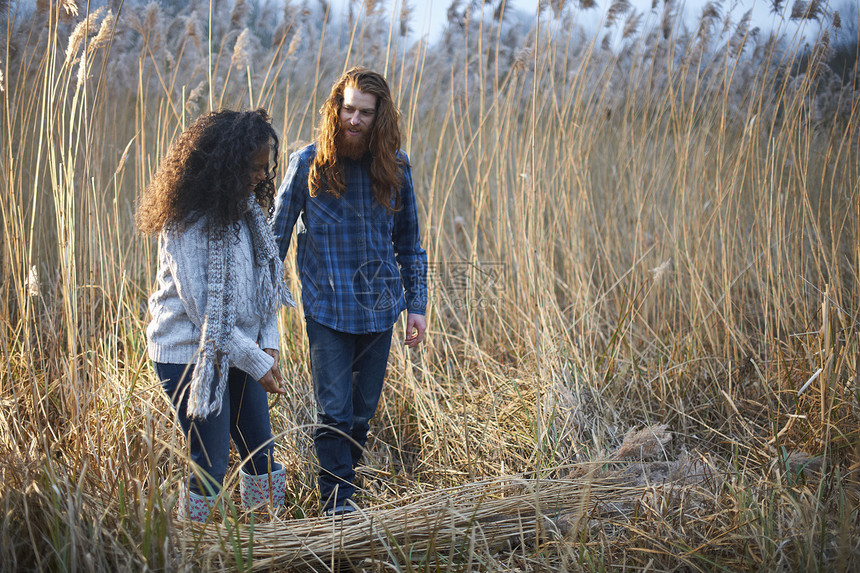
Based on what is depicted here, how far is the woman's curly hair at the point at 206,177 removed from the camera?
1.34 meters

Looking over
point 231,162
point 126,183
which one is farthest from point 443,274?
point 126,183

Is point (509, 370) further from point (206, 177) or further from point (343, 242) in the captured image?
point (206, 177)

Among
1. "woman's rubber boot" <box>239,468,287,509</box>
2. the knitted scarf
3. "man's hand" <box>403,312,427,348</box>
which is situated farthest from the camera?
"man's hand" <box>403,312,427,348</box>

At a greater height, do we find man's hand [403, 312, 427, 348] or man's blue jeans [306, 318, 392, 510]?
man's hand [403, 312, 427, 348]

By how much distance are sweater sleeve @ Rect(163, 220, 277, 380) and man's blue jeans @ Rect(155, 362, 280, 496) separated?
13cm

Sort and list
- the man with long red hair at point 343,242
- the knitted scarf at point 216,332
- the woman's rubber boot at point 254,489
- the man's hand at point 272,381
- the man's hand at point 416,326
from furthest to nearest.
A: the man's hand at point 416,326
the man with long red hair at point 343,242
the woman's rubber boot at point 254,489
the man's hand at point 272,381
the knitted scarf at point 216,332

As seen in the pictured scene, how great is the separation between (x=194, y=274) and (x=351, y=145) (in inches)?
23.9

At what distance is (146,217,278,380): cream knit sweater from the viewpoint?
1.33 m

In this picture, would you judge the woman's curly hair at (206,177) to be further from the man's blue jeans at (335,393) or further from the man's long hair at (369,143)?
the man's blue jeans at (335,393)

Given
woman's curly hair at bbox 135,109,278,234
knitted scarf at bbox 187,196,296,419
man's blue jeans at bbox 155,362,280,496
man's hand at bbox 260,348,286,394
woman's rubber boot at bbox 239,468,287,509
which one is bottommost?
woman's rubber boot at bbox 239,468,287,509

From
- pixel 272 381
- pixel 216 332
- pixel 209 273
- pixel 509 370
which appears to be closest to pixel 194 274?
pixel 209 273

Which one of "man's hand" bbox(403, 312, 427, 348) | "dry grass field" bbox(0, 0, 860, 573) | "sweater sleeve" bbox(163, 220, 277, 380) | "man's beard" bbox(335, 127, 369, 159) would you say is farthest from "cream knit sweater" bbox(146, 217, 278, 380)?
"man's hand" bbox(403, 312, 427, 348)
